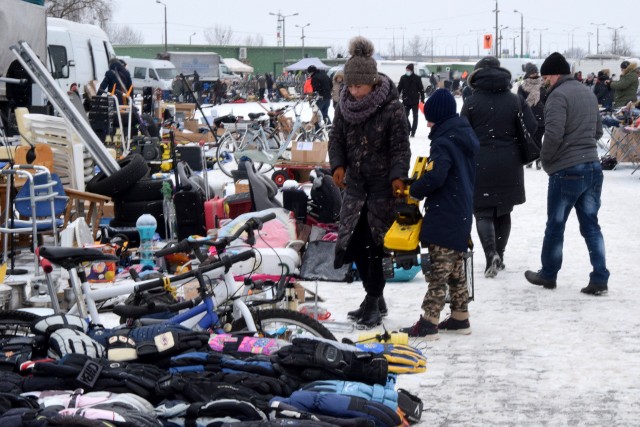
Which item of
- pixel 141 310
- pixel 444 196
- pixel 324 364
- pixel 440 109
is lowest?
pixel 324 364

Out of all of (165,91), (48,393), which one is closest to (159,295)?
(48,393)

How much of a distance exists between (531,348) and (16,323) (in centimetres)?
308

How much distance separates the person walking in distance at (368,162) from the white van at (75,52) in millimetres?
16939

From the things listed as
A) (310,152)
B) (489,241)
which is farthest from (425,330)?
(310,152)

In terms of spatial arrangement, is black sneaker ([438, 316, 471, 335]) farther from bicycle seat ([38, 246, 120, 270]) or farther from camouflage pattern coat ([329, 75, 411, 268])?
bicycle seat ([38, 246, 120, 270])

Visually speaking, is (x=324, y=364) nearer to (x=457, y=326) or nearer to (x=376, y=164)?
(x=457, y=326)

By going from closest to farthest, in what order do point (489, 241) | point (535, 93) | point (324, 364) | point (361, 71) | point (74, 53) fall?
point (324, 364)
point (361, 71)
point (489, 241)
point (535, 93)
point (74, 53)

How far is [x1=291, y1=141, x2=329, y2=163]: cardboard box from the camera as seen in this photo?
14703 mm

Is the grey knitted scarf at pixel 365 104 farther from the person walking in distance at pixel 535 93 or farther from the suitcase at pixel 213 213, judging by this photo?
the person walking in distance at pixel 535 93

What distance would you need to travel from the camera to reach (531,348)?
6.63 metres

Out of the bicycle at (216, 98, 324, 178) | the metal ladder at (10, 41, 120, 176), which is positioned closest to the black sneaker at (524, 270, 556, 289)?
the metal ladder at (10, 41, 120, 176)

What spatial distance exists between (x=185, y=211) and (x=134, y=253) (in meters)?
0.63

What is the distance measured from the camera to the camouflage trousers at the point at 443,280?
6746mm

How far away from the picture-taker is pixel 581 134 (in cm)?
809
